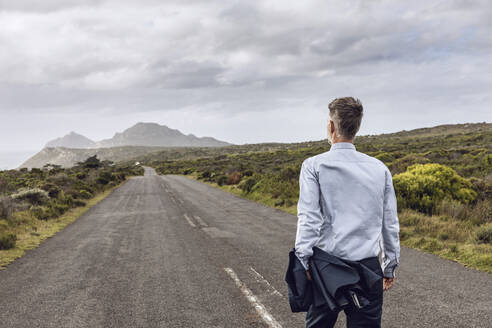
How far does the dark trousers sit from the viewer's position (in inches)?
93.0

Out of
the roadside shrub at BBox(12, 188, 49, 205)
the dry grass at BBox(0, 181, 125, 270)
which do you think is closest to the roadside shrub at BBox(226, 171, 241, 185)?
the dry grass at BBox(0, 181, 125, 270)

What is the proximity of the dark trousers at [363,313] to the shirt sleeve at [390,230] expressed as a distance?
0.72 ft

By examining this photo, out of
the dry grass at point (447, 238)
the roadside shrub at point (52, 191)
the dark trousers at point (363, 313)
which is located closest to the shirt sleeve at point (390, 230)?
the dark trousers at point (363, 313)

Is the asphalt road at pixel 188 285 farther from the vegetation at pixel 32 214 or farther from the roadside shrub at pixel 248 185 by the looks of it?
the roadside shrub at pixel 248 185

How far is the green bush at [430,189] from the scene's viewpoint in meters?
10.9

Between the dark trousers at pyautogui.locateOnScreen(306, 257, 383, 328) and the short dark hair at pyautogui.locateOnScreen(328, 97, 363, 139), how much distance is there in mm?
907

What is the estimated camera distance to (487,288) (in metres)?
5.26

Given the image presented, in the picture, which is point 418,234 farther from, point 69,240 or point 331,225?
point 69,240

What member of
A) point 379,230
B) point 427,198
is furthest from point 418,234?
point 379,230

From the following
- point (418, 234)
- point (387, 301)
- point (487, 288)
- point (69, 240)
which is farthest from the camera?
point (69, 240)

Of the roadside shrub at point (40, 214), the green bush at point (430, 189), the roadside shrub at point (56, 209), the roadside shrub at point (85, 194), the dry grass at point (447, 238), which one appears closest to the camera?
the dry grass at point (447, 238)

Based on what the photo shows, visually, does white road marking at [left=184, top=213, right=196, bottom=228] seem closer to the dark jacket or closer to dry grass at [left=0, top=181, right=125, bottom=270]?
dry grass at [left=0, top=181, right=125, bottom=270]

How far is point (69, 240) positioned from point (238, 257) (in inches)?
212

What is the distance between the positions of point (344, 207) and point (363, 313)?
738mm
